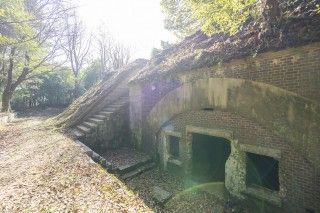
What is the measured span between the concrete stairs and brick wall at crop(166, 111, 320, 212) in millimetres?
7564

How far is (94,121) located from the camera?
14609 millimetres

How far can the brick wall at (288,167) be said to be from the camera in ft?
20.8

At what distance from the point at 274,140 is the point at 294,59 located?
2195 millimetres

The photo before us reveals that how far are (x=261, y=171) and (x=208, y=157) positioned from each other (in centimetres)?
257

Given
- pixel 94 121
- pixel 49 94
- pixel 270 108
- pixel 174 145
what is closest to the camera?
pixel 270 108

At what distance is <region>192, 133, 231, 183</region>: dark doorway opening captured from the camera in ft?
33.5

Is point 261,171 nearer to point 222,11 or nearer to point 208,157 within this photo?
point 208,157

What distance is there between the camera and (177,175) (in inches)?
423

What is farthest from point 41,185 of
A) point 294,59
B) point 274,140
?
point 294,59

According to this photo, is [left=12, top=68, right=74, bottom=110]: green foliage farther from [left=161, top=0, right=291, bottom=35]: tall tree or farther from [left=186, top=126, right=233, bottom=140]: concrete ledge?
[left=161, top=0, right=291, bottom=35]: tall tree

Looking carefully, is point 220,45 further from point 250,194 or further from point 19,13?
point 19,13

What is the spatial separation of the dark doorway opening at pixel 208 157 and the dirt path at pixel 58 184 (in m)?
3.53

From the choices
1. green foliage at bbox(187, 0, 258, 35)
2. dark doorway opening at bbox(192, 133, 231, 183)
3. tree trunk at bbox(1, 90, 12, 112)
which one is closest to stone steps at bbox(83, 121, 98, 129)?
dark doorway opening at bbox(192, 133, 231, 183)

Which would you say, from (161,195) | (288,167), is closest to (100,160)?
(161,195)
